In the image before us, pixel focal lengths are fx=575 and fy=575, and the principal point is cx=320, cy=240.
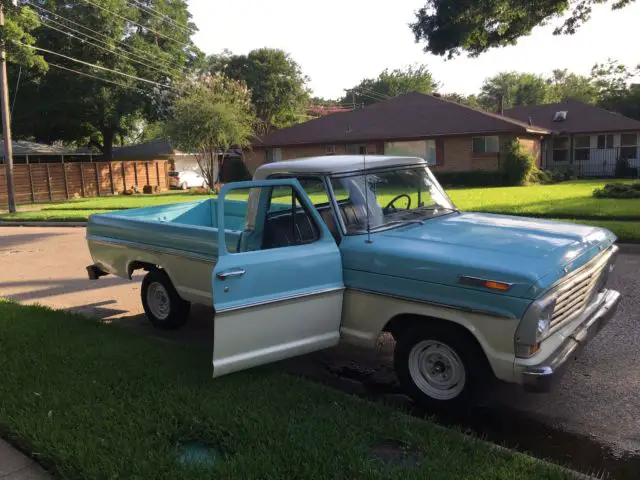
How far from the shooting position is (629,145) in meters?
34.6

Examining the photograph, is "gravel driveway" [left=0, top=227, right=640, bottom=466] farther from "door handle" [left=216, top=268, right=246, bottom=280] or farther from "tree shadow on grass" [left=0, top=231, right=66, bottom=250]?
"tree shadow on grass" [left=0, top=231, right=66, bottom=250]

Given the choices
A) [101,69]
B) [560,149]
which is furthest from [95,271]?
[560,149]

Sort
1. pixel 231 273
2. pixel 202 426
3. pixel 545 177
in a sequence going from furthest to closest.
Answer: pixel 545 177 → pixel 231 273 → pixel 202 426

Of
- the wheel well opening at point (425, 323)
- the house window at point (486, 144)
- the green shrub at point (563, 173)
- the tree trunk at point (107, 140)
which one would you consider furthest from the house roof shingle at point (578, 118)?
the wheel well opening at point (425, 323)

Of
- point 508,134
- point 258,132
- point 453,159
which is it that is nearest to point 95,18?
point 258,132

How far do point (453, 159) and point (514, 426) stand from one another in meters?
29.4

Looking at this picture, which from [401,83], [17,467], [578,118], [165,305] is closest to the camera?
[17,467]

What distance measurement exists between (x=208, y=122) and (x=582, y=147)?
23101 mm

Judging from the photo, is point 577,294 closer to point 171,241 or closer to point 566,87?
point 171,241

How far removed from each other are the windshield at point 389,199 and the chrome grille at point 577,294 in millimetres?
1444

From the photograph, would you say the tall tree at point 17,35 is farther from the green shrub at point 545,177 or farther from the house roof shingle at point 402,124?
the green shrub at point 545,177

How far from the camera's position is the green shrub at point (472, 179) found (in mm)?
29812

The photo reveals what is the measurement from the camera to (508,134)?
30.7 meters

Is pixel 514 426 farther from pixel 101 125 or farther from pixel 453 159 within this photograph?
pixel 101 125
